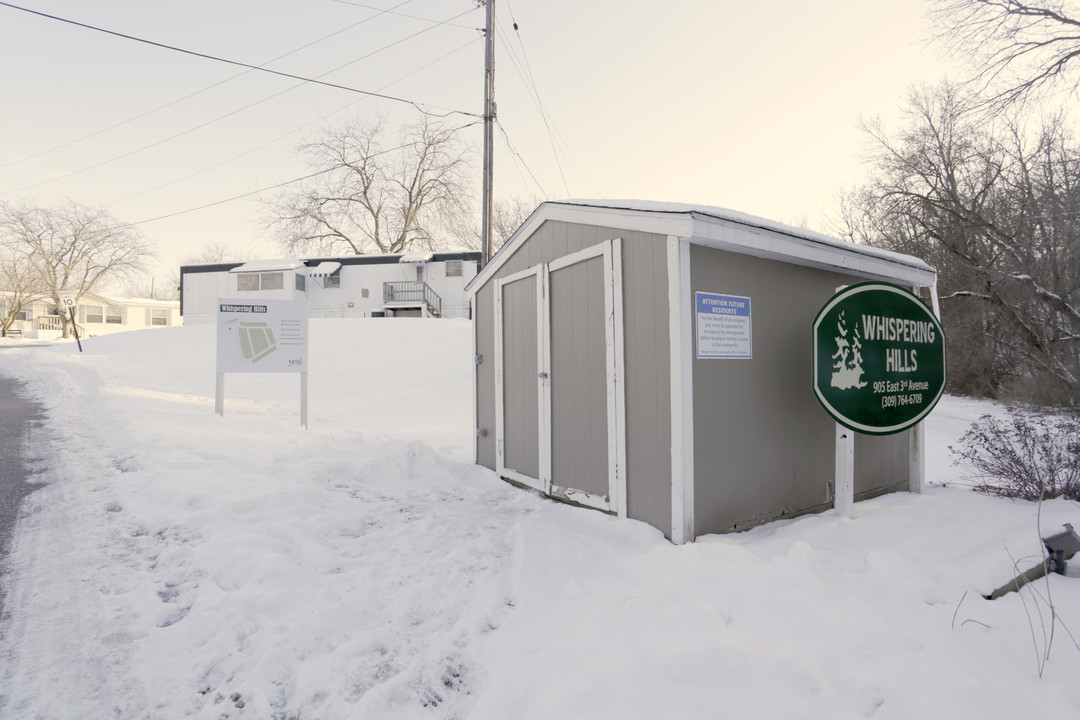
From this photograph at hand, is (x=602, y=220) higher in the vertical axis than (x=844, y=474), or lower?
higher

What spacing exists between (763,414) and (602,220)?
2.02 metres

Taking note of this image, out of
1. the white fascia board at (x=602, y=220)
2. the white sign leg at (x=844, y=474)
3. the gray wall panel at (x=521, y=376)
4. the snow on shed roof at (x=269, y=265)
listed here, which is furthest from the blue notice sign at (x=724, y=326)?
the snow on shed roof at (x=269, y=265)

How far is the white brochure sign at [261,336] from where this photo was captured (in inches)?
310

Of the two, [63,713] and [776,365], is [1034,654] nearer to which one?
[776,365]

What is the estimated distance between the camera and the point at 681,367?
3611 millimetres

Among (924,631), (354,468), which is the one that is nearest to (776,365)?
(924,631)

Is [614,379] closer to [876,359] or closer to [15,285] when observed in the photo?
[876,359]

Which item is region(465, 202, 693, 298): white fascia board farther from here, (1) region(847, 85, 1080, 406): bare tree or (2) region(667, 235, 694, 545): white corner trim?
(1) region(847, 85, 1080, 406): bare tree

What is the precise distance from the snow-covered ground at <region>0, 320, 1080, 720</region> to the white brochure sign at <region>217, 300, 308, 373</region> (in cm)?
291

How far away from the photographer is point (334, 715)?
2076 mm

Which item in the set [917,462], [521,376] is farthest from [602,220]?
[917,462]

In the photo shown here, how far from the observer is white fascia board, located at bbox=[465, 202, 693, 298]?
12.0ft

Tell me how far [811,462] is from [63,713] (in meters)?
4.88

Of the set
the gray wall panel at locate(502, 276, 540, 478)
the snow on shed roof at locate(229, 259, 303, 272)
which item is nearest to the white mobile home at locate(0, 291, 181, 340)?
the snow on shed roof at locate(229, 259, 303, 272)
